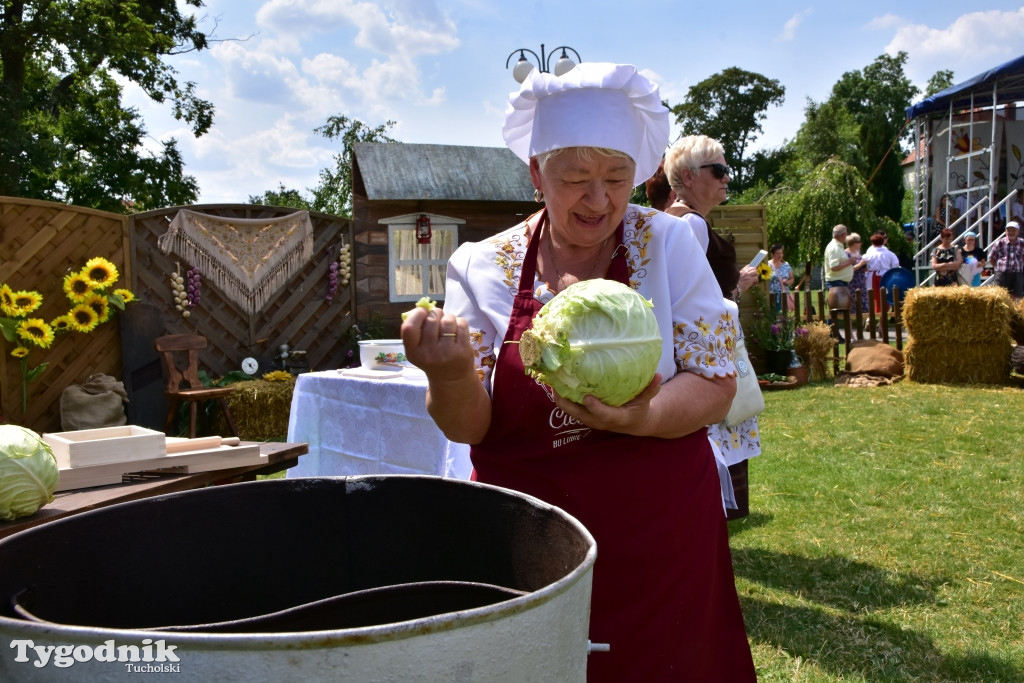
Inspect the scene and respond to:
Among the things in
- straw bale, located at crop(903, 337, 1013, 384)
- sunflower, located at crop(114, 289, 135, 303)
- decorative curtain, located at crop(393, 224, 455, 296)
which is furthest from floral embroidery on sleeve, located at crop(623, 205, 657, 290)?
decorative curtain, located at crop(393, 224, 455, 296)

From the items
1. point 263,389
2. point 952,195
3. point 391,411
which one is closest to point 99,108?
point 263,389

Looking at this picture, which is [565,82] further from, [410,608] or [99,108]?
[99,108]

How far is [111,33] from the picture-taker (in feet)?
57.2

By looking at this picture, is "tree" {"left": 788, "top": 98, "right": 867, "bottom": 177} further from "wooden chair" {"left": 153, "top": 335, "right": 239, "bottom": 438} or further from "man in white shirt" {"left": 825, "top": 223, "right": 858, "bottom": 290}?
"wooden chair" {"left": 153, "top": 335, "right": 239, "bottom": 438}

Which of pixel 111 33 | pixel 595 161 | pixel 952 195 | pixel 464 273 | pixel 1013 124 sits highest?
pixel 111 33

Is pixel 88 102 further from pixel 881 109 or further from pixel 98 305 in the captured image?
pixel 881 109

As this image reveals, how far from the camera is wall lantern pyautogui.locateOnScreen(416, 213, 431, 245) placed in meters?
12.3

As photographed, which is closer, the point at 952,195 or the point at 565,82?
the point at 565,82

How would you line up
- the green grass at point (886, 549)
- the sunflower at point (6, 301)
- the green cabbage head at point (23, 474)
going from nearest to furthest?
the green cabbage head at point (23, 474) → the green grass at point (886, 549) → the sunflower at point (6, 301)

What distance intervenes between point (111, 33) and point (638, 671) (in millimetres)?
19989

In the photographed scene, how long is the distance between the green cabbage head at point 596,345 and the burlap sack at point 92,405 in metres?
7.46

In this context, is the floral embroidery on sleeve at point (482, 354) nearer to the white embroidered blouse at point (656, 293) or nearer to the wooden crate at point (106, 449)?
the white embroidered blouse at point (656, 293)

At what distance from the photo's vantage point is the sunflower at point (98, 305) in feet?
26.4

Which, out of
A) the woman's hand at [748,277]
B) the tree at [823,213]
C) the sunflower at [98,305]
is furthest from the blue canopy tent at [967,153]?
the sunflower at [98,305]
